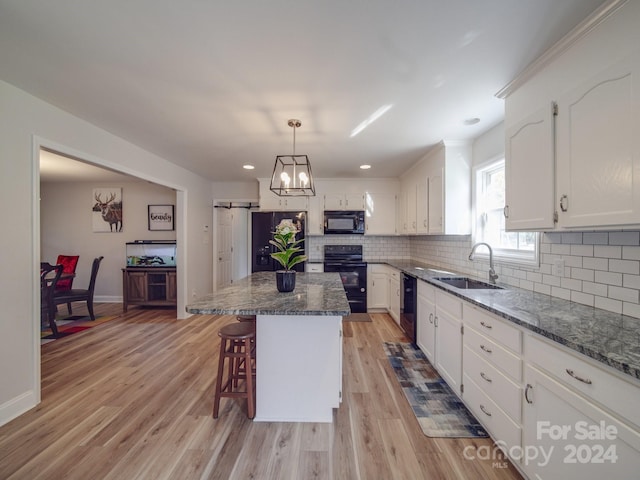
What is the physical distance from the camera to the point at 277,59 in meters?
1.62

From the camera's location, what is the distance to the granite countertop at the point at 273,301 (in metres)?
1.58

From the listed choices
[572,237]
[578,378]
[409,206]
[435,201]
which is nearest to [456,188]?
[435,201]

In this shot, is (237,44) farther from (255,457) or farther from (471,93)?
(255,457)

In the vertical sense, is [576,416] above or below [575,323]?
below

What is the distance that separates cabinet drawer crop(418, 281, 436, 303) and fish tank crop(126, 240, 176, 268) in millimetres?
4473

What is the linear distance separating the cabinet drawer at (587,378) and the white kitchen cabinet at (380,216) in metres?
3.54

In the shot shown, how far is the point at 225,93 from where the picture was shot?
200cm

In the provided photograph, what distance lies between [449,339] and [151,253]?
17.6 ft

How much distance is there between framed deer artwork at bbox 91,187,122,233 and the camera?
5348mm

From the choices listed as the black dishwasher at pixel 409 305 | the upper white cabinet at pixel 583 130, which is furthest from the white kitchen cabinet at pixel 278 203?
the upper white cabinet at pixel 583 130

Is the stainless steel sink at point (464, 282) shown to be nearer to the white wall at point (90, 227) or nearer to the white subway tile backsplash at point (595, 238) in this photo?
the white subway tile backsplash at point (595, 238)

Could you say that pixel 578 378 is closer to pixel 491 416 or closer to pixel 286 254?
pixel 491 416

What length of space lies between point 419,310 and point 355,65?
252 centimetres

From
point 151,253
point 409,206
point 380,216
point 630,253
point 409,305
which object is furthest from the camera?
point 151,253
